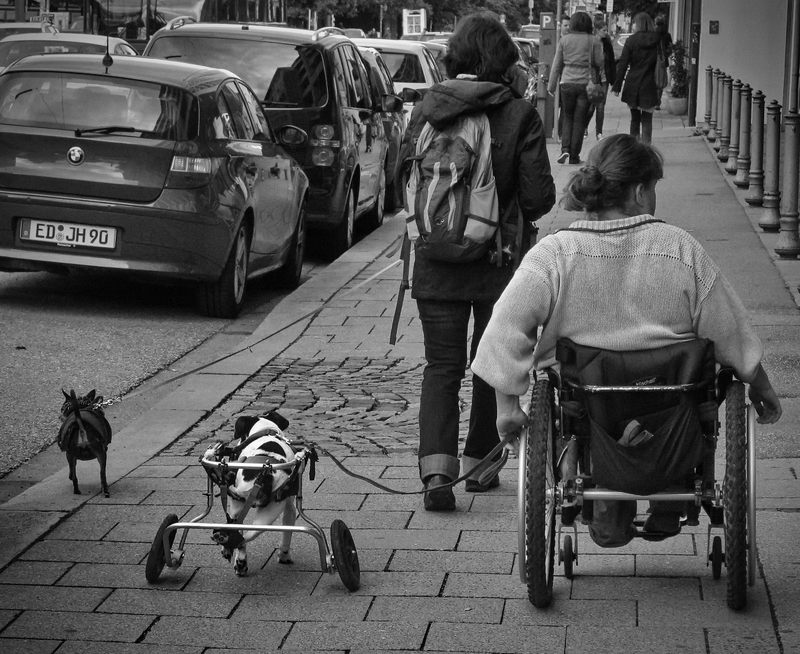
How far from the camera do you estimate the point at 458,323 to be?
5375 mm

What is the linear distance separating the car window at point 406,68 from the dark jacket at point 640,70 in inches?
108

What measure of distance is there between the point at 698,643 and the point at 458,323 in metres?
1.81

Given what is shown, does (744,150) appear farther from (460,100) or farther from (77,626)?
(77,626)

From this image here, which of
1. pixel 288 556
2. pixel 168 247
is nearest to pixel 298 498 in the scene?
pixel 288 556

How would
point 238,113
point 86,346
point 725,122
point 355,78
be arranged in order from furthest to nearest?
point 725,122, point 355,78, point 238,113, point 86,346

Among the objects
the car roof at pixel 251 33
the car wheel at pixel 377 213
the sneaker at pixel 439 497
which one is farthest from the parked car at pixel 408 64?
the sneaker at pixel 439 497

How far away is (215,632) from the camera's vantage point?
4.07 m

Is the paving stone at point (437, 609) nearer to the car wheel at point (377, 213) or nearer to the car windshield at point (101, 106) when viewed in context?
the car windshield at point (101, 106)

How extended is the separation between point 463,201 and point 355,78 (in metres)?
8.75

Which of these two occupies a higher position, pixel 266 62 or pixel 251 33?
pixel 251 33

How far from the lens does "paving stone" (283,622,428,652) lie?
3.96 meters

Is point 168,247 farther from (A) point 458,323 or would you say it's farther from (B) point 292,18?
(B) point 292,18

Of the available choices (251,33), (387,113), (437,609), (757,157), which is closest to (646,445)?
(437,609)

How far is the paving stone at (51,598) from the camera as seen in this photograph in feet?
14.0
